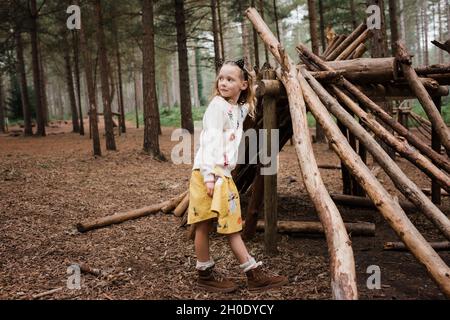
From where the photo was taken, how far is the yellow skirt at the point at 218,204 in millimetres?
3059

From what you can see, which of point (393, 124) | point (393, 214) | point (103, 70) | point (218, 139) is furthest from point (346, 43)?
point (103, 70)

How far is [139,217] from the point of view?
5.70 m

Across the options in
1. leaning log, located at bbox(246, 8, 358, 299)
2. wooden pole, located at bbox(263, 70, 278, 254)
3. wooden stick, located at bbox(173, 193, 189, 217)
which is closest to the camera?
leaning log, located at bbox(246, 8, 358, 299)

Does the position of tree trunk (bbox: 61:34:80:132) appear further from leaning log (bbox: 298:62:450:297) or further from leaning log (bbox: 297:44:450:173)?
leaning log (bbox: 298:62:450:297)

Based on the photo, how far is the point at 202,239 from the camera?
10.7 ft

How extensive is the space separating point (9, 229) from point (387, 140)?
182 inches

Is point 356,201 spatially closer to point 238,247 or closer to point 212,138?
point 238,247

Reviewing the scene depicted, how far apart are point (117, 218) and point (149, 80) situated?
579 cm

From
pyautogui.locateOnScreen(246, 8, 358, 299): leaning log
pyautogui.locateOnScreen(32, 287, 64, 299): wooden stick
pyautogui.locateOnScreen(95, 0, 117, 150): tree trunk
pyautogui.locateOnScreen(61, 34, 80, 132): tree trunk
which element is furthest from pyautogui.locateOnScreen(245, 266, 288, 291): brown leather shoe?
pyautogui.locateOnScreen(61, 34, 80, 132): tree trunk

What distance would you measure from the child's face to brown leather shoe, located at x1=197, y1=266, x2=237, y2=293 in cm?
152

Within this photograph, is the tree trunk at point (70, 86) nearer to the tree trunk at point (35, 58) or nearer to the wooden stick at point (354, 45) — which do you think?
the tree trunk at point (35, 58)

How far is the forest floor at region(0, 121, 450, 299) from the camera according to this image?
3273 millimetres

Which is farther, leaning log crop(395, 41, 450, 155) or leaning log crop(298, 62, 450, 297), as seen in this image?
leaning log crop(395, 41, 450, 155)
